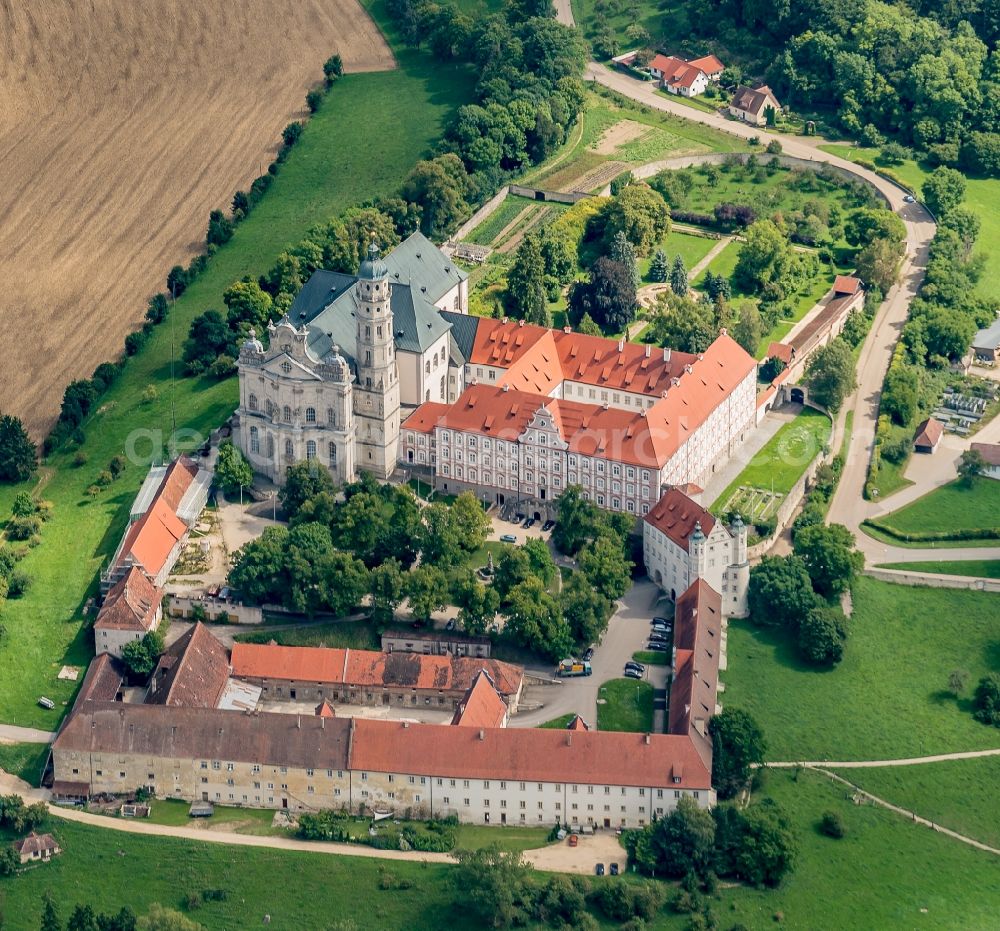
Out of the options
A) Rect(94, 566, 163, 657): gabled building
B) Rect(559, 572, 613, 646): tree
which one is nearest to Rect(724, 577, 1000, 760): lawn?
Rect(559, 572, 613, 646): tree

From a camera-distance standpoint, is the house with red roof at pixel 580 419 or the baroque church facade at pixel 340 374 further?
the baroque church facade at pixel 340 374

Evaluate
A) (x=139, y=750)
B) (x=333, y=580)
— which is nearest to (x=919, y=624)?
(x=333, y=580)

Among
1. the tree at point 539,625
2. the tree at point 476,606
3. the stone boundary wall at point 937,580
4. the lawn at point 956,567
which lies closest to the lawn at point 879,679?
the stone boundary wall at point 937,580

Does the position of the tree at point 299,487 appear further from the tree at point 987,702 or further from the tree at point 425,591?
the tree at point 987,702

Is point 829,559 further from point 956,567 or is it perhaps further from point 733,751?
point 733,751

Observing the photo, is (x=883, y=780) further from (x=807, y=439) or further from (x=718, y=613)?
(x=807, y=439)

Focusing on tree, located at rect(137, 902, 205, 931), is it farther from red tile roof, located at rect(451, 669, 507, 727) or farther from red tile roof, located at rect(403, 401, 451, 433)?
red tile roof, located at rect(403, 401, 451, 433)
